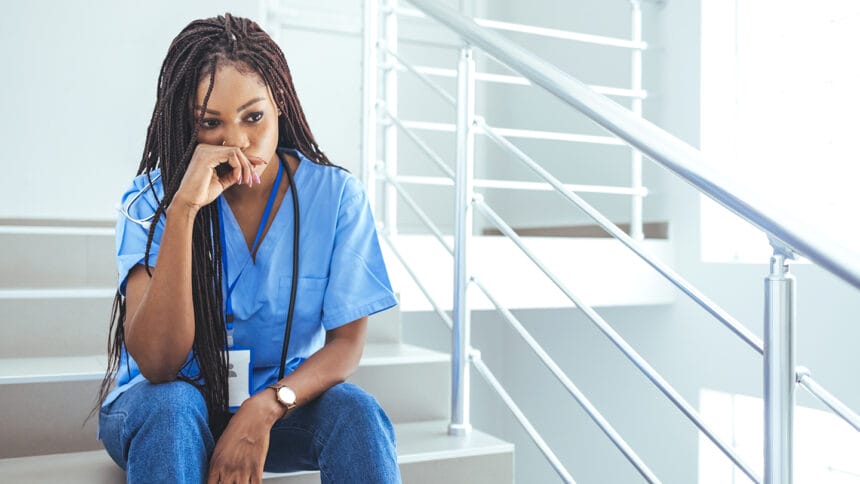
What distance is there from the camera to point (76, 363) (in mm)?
1432

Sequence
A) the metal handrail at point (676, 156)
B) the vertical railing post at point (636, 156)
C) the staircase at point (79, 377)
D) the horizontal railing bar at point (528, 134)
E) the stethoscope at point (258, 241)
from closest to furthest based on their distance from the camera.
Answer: the metal handrail at point (676, 156)
the stethoscope at point (258, 241)
the staircase at point (79, 377)
the horizontal railing bar at point (528, 134)
the vertical railing post at point (636, 156)

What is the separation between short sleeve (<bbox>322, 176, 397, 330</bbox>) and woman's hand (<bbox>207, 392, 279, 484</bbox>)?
180 mm

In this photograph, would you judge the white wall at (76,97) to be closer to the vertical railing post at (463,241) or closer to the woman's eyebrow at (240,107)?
the vertical railing post at (463,241)

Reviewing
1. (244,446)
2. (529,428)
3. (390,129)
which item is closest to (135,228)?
(244,446)

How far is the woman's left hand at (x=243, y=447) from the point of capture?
98 centimetres

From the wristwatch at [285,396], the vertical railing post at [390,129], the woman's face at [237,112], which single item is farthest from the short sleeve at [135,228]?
the vertical railing post at [390,129]

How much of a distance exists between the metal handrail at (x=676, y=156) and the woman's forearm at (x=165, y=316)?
538 mm

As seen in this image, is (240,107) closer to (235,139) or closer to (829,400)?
(235,139)

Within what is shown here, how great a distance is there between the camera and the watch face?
106cm

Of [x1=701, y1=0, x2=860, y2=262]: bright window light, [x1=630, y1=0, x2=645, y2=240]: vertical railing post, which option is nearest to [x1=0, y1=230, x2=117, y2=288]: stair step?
[x1=630, y1=0, x2=645, y2=240]: vertical railing post

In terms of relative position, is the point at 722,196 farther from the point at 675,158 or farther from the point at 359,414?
the point at 359,414

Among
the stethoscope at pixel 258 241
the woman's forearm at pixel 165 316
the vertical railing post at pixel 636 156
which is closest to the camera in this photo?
the woman's forearm at pixel 165 316

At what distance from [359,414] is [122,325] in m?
0.37

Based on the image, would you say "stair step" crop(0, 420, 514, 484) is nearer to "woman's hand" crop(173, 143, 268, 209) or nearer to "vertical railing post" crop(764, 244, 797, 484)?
"woman's hand" crop(173, 143, 268, 209)
